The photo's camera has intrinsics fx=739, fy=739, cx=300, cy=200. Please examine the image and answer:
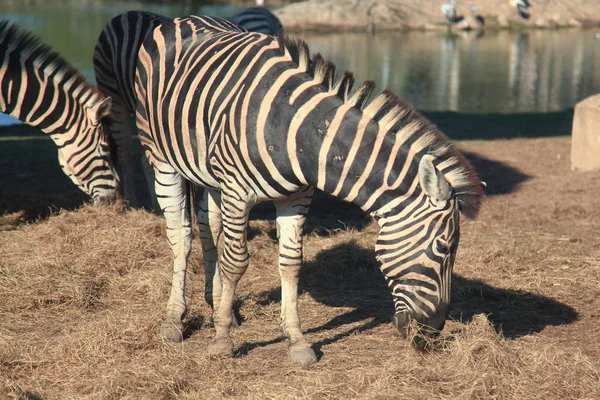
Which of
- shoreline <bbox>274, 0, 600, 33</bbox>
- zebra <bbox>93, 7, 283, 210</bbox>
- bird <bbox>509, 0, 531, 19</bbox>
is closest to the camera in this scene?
zebra <bbox>93, 7, 283, 210</bbox>

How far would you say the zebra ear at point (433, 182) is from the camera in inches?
160

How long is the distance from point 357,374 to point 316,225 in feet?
13.4

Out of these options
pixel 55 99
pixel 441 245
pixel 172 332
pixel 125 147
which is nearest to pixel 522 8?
pixel 125 147

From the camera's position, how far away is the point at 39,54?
7.64m

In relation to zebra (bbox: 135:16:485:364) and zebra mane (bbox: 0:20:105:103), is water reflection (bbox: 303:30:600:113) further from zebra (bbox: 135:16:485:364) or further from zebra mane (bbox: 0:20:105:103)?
zebra (bbox: 135:16:485:364)

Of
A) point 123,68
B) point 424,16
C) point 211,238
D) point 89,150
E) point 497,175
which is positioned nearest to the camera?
point 211,238

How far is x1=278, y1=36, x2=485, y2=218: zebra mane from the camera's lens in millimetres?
4281

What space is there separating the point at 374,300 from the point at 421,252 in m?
2.08

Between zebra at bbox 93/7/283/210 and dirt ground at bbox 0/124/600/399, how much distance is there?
0.79 metres

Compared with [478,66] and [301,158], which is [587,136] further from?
[478,66]

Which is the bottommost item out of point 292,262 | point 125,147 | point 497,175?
point 497,175

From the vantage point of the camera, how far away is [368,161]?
4332mm

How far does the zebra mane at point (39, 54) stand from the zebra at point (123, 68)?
0.55 metres

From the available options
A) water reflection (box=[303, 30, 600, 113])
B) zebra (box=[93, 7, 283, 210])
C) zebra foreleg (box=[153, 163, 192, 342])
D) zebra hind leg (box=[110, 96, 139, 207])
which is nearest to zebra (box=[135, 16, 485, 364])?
zebra foreleg (box=[153, 163, 192, 342])
